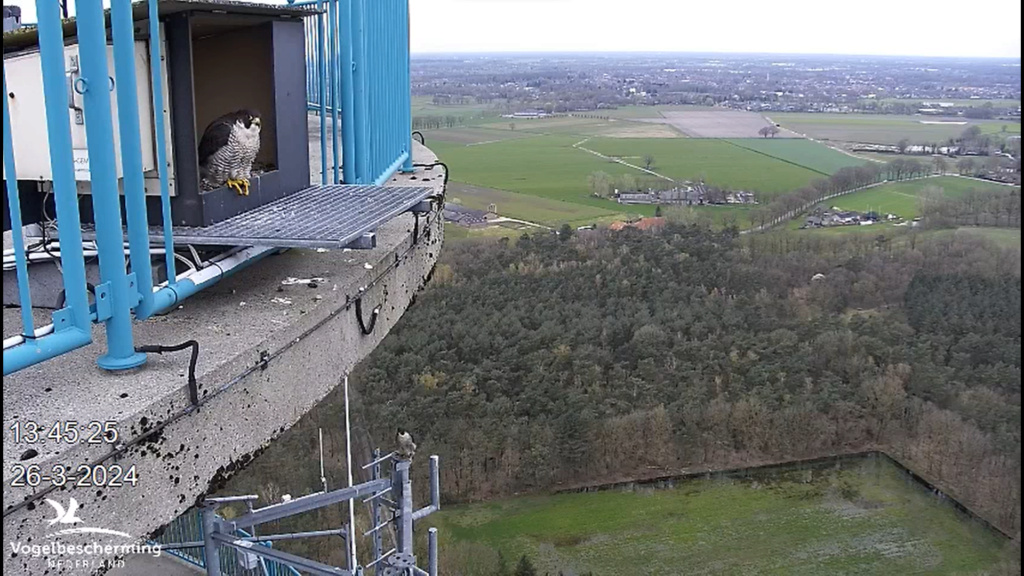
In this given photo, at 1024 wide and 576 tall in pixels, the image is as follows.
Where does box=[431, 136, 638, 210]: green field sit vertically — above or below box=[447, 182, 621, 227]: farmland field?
above

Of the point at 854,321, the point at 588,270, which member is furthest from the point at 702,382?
the point at 588,270

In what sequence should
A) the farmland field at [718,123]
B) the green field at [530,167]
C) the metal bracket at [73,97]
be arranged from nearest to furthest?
1. the metal bracket at [73,97]
2. the green field at [530,167]
3. the farmland field at [718,123]

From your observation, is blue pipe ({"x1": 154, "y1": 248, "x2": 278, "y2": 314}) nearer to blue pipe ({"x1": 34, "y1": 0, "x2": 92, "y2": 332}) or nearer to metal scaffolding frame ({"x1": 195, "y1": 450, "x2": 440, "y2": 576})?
blue pipe ({"x1": 34, "y1": 0, "x2": 92, "y2": 332})

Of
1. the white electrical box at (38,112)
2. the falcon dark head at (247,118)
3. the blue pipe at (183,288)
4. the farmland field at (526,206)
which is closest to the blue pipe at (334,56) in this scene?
the falcon dark head at (247,118)

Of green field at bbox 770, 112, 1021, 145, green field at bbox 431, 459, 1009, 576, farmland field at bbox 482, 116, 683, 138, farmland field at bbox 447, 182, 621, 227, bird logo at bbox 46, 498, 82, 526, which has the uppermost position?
bird logo at bbox 46, 498, 82, 526

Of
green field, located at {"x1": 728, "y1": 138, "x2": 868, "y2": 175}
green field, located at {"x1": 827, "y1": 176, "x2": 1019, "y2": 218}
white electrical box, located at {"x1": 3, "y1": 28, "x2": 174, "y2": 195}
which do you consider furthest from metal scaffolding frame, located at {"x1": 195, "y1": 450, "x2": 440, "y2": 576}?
green field, located at {"x1": 728, "y1": 138, "x2": 868, "y2": 175}

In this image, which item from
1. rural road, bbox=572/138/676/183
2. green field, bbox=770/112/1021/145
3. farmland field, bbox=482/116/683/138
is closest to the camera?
green field, bbox=770/112/1021/145

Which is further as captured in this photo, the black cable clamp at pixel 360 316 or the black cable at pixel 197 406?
the black cable clamp at pixel 360 316

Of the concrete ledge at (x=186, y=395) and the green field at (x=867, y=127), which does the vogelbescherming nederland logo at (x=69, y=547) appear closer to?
the concrete ledge at (x=186, y=395)
